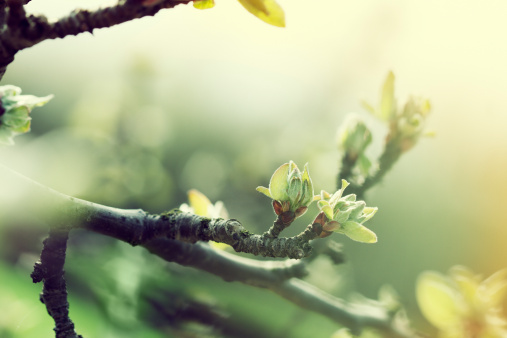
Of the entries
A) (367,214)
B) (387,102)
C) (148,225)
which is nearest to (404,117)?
(387,102)

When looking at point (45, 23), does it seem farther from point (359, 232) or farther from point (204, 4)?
point (359, 232)

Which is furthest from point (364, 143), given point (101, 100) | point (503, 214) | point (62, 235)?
point (503, 214)

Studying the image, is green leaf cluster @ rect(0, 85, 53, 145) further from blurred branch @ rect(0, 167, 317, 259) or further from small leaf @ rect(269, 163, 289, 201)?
small leaf @ rect(269, 163, 289, 201)

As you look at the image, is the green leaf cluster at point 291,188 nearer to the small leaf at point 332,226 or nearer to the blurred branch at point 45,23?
the small leaf at point 332,226

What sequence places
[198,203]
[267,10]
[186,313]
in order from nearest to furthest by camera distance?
1. [267,10]
2. [198,203]
3. [186,313]

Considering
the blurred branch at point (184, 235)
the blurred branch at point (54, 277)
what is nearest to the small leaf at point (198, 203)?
the blurred branch at point (184, 235)

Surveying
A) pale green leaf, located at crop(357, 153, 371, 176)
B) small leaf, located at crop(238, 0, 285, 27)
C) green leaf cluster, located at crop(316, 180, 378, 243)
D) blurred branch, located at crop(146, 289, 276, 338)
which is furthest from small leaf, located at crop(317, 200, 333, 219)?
blurred branch, located at crop(146, 289, 276, 338)

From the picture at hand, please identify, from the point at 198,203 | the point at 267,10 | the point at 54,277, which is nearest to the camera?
the point at 267,10

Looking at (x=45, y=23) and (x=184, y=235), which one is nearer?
(x=45, y=23)
